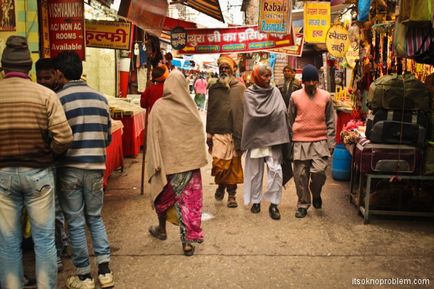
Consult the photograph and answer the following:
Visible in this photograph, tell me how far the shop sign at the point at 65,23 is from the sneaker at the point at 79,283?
2.99 m

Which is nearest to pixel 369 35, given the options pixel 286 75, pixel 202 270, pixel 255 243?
pixel 286 75

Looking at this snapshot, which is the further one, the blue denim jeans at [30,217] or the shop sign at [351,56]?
the shop sign at [351,56]

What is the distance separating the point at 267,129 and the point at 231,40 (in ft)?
10.4

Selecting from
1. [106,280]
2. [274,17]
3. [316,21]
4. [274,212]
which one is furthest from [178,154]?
[316,21]

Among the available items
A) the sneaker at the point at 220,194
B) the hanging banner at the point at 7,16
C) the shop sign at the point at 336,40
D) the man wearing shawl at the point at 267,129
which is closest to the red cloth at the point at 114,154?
the sneaker at the point at 220,194

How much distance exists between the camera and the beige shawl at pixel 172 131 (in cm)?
474

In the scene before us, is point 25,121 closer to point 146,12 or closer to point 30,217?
point 30,217

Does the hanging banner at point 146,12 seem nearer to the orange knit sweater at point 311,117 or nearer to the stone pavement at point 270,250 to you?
the orange knit sweater at point 311,117

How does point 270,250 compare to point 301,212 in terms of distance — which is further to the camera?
point 301,212

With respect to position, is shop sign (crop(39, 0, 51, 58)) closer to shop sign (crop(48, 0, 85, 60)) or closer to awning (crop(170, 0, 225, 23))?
shop sign (crop(48, 0, 85, 60))

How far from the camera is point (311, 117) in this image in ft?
20.1

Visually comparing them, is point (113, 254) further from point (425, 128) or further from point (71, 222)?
point (425, 128)

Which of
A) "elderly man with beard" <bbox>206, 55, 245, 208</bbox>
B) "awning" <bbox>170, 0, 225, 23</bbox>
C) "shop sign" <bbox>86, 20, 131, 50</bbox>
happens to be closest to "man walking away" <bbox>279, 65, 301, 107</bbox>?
"awning" <bbox>170, 0, 225, 23</bbox>

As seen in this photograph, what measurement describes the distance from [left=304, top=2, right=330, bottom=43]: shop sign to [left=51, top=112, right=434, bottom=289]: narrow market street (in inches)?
208
